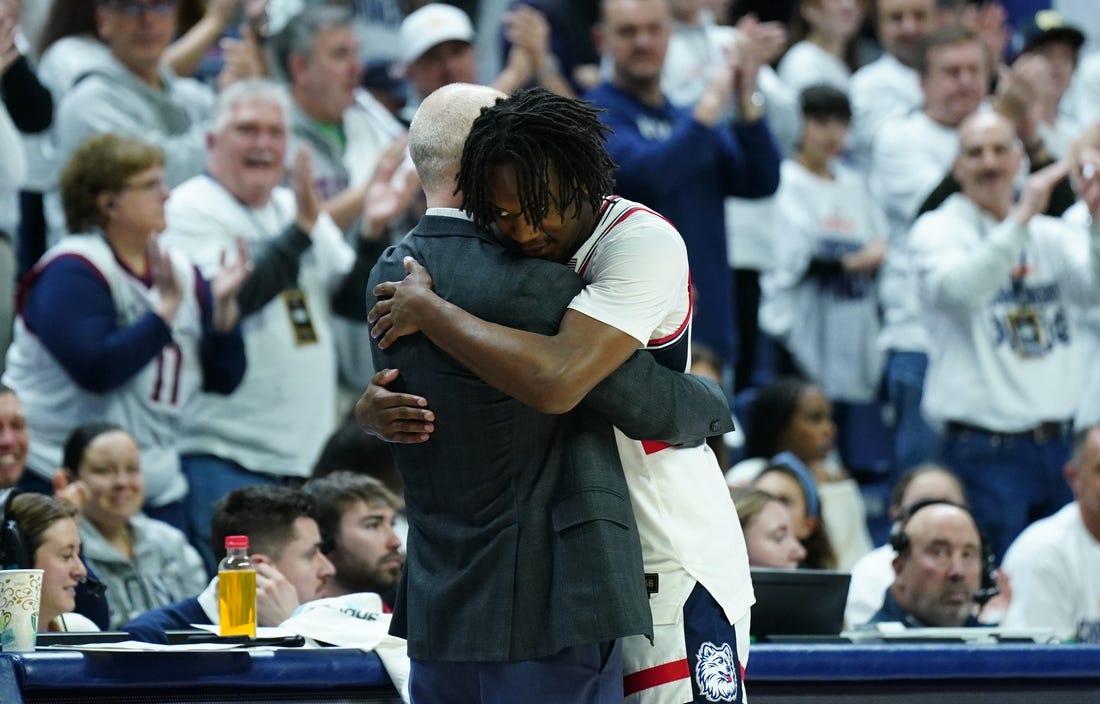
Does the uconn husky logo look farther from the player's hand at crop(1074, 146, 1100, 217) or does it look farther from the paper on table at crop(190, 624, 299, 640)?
the player's hand at crop(1074, 146, 1100, 217)

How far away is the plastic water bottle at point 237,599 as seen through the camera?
4133 mm

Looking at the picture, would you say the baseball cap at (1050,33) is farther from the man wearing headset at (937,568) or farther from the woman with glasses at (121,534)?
the woman with glasses at (121,534)

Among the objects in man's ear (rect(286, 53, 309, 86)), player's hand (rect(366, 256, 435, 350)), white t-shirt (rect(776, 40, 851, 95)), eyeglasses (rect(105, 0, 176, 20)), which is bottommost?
player's hand (rect(366, 256, 435, 350))

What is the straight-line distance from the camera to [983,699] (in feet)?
15.0

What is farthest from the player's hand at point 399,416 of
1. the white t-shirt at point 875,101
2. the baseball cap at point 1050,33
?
the baseball cap at point 1050,33

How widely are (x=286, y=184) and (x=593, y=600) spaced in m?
5.14

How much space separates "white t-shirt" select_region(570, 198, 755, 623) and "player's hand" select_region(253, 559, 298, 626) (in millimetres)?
1525

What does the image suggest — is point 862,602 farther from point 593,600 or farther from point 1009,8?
point 1009,8

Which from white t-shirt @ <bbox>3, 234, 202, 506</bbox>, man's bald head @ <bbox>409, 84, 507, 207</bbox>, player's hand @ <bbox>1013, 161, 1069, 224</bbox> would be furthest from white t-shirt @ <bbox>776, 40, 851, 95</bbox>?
man's bald head @ <bbox>409, 84, 507, 207</bbox>

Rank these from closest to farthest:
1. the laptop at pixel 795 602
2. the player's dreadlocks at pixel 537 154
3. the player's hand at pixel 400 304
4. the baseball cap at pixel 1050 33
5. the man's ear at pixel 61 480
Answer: the player's dreadlocks at pixel 537 154
the player's hand at pixel 400 304
the laptop at pixel 795 602
the man's ear at pixel 61 480
the baseball cap at pixel 1050 33

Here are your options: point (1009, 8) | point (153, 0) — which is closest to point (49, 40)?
point (153, 0)

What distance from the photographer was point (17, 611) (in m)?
3.72

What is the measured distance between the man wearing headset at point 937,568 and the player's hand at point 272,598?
2.03 metres

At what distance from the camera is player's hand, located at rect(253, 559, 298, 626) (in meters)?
4.67
